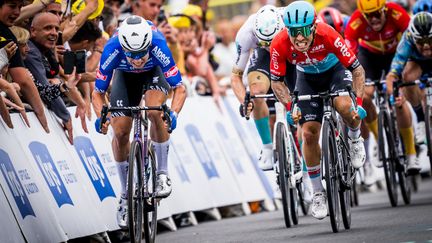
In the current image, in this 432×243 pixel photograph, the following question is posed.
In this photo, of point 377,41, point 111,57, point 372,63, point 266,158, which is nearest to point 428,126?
point 266,158

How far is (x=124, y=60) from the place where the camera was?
11.9m

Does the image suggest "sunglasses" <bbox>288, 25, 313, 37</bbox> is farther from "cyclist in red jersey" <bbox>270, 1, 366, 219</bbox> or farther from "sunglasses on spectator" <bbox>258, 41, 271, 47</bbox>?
"sunglasses on spectator" <bbox>258, 41, 271, 47</bbox>

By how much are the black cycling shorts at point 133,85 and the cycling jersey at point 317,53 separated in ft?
3.82

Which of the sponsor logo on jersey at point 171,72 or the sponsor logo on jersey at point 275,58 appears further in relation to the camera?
the sponsor logo on jersey at point 275,58

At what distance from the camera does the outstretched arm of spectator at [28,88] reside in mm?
12375

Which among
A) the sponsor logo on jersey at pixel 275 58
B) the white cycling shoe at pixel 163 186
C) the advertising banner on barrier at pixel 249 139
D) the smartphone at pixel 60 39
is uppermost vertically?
the smartphone at pixel 60 39

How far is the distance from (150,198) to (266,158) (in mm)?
3099

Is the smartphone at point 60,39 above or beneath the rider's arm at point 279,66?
above

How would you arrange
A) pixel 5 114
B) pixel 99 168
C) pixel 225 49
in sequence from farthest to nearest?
pixel 225 49 < pixel 99 168 < pixel 5 114

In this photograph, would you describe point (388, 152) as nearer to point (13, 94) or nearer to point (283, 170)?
point (283, 170)

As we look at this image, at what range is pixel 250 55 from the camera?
14.7 meters

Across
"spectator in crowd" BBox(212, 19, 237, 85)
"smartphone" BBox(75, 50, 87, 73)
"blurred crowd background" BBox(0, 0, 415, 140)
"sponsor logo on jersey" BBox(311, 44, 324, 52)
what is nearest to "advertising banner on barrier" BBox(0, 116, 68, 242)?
"blurred crowd background" BBox(0, 0, 415, 140)

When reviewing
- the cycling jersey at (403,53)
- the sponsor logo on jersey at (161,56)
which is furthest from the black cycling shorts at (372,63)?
the sponsor logo on jersey at (161,56)

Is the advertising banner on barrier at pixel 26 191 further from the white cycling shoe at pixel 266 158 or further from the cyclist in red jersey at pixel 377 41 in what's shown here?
the cyclist in red jersey at pixel 377 41
